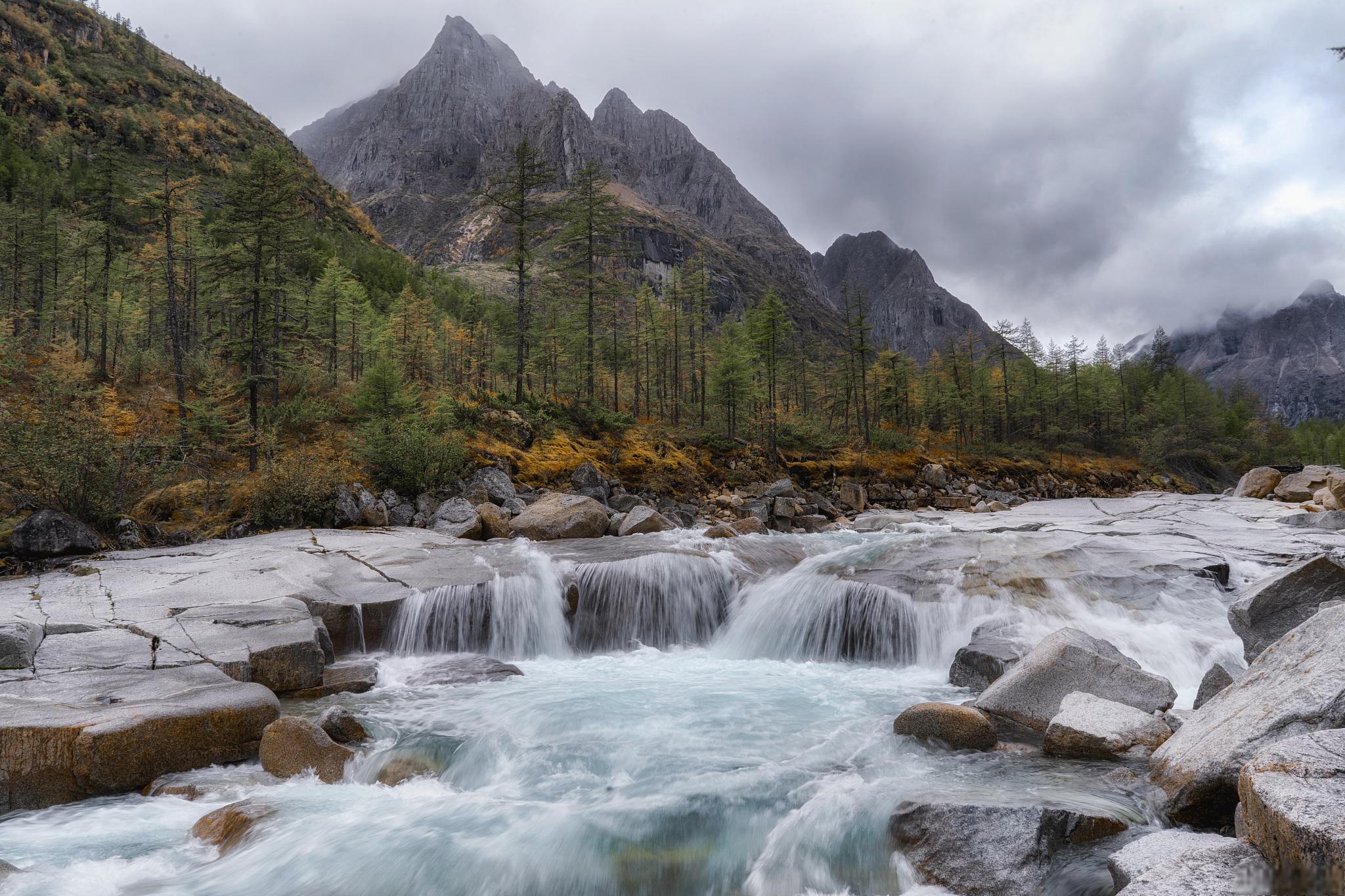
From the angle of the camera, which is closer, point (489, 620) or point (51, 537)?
point (489, 620)

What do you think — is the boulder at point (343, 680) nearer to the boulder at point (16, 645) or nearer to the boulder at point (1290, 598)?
the boulder at point (16, 645)

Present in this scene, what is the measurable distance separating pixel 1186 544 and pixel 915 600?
818cm

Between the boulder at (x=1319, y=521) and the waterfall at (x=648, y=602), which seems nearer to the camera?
the waterfall at (x=648, y=602)

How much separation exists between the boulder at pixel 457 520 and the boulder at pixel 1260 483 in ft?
137

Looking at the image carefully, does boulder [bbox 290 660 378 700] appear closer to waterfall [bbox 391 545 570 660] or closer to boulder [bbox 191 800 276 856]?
waterfall [bbox 391 545 570 660]

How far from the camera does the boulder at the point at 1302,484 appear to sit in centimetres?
2925

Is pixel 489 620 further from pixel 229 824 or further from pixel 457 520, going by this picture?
pixel 457 520

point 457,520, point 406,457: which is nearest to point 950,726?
point 457,520

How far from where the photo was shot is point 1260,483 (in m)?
35.5

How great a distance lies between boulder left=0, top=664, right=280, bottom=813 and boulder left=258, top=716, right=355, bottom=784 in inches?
15.1

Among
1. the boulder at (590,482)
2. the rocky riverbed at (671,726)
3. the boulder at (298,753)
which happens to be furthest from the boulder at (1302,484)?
the boulder at (298,753)

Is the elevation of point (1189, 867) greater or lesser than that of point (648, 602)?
greater

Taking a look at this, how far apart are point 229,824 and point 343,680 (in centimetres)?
417

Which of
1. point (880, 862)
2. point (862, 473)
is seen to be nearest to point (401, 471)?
point (880, 862)
